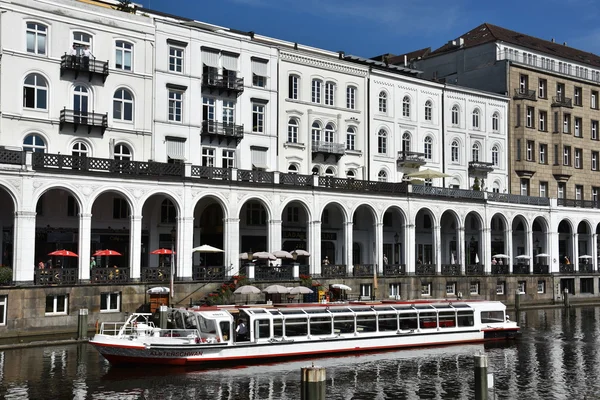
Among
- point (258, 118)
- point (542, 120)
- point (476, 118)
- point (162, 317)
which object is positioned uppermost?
point (542, 120)

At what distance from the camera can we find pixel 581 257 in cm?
7838

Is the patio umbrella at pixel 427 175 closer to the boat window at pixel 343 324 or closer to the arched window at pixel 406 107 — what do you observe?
the arched window at pixel 406 107

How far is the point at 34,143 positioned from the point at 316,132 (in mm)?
23714

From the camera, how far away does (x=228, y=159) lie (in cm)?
5959

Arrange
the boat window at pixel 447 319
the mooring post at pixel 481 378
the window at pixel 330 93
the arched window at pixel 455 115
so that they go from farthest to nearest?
the arched window at pixel 455 115 < the window at pixel 330 93 < the boat window at pixel 447 319 < the mooring post at pixel 481 378

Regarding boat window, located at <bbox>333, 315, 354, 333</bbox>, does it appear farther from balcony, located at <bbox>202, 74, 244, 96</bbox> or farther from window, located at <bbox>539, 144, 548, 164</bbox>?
window, located at <bbox>539, 144, 548, 164</bbox>

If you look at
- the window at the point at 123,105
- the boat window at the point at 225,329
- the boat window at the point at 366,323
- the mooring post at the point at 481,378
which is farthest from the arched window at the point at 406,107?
the mooring post at the point at 481,378

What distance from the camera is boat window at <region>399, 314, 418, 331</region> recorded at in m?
42.9

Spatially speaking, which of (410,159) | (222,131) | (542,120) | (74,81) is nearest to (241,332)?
(74,81)

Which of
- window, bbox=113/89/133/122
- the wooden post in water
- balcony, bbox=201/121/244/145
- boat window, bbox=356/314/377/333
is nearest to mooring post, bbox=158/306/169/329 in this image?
boat window, bbox=356/314/377/333

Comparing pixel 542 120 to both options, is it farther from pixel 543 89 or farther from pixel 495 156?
pixel 495 156

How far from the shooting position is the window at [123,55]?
53906 mm

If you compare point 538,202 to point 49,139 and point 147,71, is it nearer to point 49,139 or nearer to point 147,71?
point 147,71

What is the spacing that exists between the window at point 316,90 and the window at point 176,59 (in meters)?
12.5
